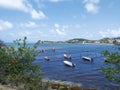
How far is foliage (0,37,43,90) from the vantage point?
2862cm

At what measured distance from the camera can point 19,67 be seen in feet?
95.9

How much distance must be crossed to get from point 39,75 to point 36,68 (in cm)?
90

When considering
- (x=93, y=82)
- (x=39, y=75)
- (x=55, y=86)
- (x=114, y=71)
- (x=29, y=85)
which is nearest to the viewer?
(x=114, y=71)

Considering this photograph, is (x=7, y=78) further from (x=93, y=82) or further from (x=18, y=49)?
(x=93, y=82)

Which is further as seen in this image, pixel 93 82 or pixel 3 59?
pixel 93 82

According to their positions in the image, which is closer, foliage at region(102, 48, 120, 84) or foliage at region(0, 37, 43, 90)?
foliage at region(102, 48, 120, 84)

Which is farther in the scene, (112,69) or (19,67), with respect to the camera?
(19,67)

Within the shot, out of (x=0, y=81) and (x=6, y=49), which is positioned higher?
(x=6, y=49)

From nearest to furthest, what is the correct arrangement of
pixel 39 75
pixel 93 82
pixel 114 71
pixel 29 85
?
pixel 114 71 → pixel 29 85 → pixel 39 75 → pixel 93 82

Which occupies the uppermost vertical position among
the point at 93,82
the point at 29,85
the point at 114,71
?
the point at 114,71

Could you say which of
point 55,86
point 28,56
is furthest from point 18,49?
point 55,86

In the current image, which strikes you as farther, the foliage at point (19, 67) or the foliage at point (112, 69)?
the foliage at point (19, 67)

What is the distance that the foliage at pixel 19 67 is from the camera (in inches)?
1127

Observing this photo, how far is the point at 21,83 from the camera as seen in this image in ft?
94.5
